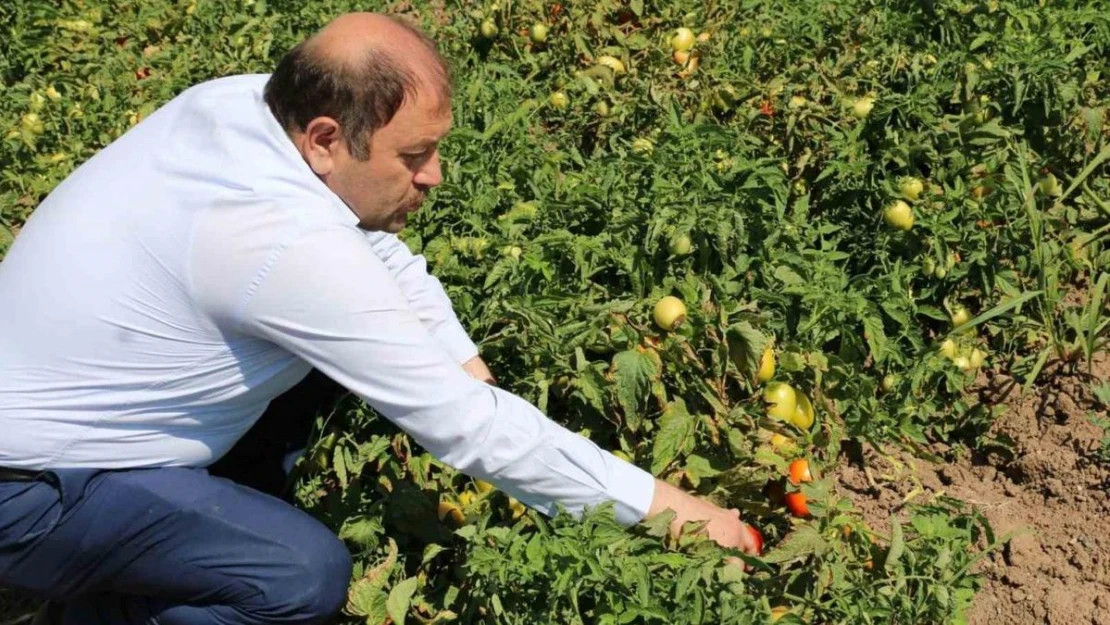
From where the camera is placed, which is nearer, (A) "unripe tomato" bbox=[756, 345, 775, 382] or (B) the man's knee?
(B) the man's knee

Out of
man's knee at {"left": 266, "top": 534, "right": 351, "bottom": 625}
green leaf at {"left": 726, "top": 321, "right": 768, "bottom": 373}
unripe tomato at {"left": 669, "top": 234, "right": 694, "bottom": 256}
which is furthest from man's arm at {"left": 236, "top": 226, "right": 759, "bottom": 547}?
unripe tomato at {"left": 669, "top": 234, "right": 694, "bottom": 256}

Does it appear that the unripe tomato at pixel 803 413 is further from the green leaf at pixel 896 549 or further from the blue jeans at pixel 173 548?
the blue jeans at pixel 173 548

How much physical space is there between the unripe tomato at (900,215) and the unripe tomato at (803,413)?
605mm

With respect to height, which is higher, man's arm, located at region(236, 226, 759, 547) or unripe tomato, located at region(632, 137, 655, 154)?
man's arm, located at region(236, 226, 759, 547)

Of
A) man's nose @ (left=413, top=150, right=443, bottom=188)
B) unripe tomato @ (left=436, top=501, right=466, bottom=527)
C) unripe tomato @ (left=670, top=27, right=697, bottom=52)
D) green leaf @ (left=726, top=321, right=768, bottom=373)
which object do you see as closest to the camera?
man's nose @ (left=413, top=150, right=443, bottom=188)

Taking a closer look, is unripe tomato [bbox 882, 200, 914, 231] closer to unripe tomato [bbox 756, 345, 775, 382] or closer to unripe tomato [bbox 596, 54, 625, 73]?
unripe tomato [bbox 756, 345, 775, 382]

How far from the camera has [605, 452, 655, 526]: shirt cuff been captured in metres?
2.12

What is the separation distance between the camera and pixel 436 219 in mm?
3260

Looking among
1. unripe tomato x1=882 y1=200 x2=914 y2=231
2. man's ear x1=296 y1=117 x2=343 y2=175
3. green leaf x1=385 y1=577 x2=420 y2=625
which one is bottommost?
green leaf x1=385 y1=577 x2=420 y2=625

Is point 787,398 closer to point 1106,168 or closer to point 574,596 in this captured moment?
point 574,596

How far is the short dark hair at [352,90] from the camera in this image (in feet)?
6.54

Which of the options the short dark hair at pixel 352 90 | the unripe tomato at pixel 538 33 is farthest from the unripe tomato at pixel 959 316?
the unripe tomato at pixel 538 33

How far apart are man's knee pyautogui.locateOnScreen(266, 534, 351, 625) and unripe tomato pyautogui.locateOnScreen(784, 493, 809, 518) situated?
0.95m

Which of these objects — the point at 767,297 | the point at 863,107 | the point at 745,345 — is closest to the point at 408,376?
the point at 745,345
